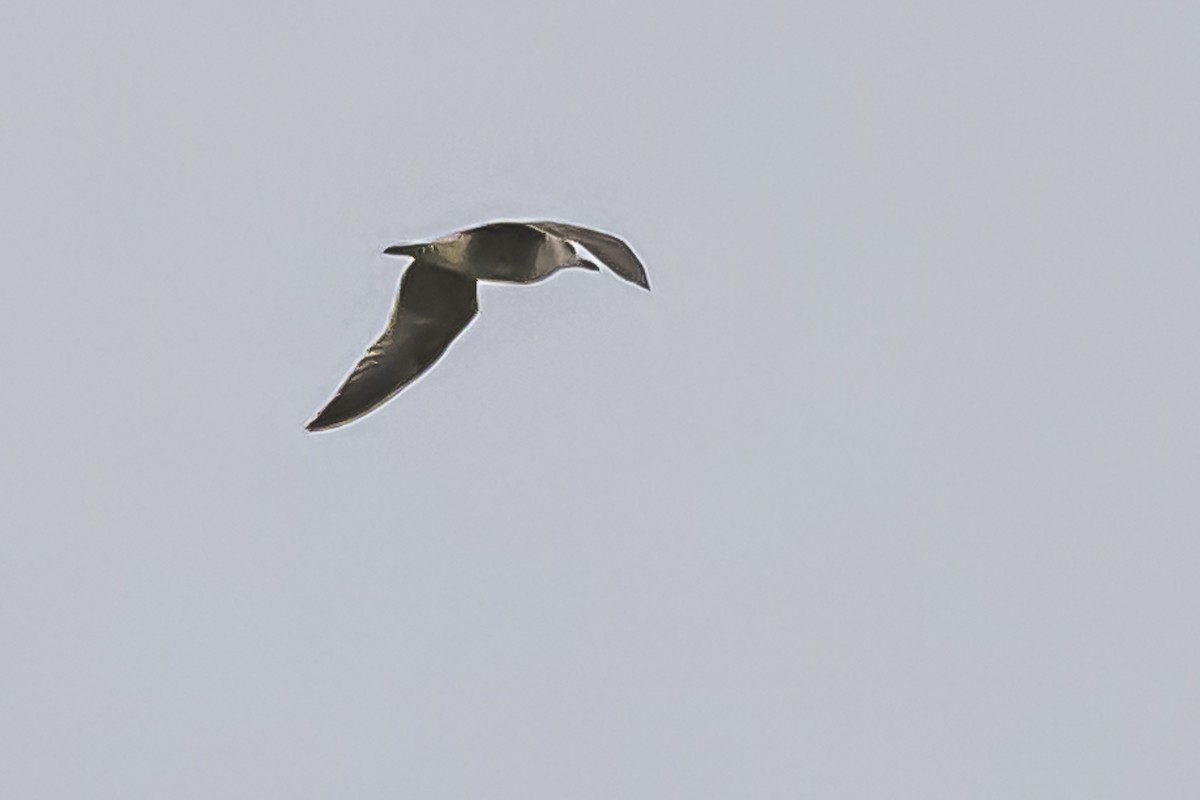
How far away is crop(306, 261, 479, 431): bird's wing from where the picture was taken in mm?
18156

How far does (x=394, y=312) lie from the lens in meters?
18.3

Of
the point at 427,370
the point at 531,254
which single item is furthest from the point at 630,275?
the point at 427,370

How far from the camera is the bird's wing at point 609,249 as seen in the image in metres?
14.7

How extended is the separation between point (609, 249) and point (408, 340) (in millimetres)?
3628

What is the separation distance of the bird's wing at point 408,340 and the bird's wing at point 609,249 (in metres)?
2.35

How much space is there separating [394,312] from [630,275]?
408 cm

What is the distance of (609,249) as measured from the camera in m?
15.1

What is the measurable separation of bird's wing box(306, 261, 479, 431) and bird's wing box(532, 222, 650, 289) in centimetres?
235

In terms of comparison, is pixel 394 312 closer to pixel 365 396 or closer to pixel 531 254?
pixel 365 396

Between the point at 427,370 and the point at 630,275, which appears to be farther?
the point at 427,370

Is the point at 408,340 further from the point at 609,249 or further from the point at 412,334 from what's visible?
the point at 609,249

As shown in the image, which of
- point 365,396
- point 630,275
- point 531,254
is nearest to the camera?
point 630,275

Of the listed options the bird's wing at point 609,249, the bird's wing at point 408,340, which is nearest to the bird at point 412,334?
the bird's wing at point 408,340

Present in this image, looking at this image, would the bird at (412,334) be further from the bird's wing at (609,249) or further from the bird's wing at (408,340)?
the bird's wing at (609,249)
